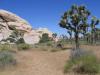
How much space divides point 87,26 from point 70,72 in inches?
1219

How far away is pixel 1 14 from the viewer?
407 feet

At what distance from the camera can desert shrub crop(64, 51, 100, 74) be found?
13984mm

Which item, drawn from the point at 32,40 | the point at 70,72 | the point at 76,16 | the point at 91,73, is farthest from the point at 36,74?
the point at 32,40

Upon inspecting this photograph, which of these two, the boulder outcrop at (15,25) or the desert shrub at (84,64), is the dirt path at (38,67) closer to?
the desert shrub at (84,64)

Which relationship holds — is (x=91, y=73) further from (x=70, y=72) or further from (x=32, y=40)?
(x=32, y=40)

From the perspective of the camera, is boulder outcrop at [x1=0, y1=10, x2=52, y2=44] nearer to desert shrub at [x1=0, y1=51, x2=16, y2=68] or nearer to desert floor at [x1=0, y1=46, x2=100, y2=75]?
desert floor at [x1=0, y1=46, x2=100, y2=75]

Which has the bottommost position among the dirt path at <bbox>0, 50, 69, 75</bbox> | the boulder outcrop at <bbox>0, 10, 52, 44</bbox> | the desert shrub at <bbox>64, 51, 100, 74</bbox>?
the dirt path at <bbox>0, 50, 69, 75</bbox>

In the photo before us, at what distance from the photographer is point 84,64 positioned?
1450 cm

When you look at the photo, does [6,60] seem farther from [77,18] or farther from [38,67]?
[77,18]

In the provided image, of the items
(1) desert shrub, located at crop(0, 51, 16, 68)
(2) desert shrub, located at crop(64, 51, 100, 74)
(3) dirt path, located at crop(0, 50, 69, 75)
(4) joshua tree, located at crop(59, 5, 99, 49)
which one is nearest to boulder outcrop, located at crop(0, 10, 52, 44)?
(4) joshua tree, located at crop(59, 5, 99, 49)

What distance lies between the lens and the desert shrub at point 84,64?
45.9 ft

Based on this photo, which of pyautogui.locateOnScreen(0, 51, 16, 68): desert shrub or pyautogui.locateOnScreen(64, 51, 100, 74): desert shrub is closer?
pyautogui.locateOnScreen(64, 51, 100, 74): desert shrub

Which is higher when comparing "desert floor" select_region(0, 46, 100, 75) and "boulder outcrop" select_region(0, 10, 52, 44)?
"boulder outcrop" select_region(0, 10, 52, 44)

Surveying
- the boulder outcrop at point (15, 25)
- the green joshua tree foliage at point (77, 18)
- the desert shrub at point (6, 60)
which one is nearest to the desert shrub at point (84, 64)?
the desert shrub at point (6, 60)
